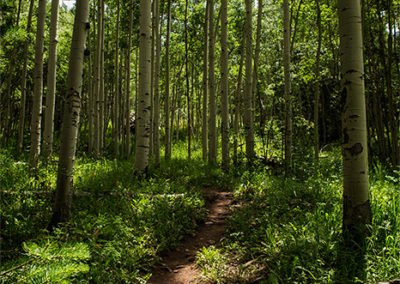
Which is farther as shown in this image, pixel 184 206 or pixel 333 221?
pixel 184 206

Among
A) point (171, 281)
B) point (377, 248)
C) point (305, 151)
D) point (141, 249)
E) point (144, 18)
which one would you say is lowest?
point (171, 281)

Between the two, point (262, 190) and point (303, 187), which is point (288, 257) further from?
point (262, 190)

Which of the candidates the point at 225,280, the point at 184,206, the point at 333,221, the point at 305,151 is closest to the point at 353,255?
the point at 333,221

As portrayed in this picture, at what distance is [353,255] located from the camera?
2.84 meters

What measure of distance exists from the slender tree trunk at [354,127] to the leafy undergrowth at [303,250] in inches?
8.8

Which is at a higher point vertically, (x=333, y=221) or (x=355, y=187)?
(x=355, y=187)

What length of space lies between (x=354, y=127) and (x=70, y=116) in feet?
11.5

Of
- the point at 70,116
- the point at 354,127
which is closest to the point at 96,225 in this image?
the point at 70,116

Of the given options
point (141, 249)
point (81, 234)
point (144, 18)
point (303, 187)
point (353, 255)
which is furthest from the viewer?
point (144, 18)

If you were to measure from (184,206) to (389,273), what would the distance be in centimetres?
327

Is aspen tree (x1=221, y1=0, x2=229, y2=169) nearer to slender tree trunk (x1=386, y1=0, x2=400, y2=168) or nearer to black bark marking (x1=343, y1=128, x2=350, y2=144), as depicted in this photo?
slender tree trunk (x1=386, y1=0, x2=400, y2=168)

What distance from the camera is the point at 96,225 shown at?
12.1 ft

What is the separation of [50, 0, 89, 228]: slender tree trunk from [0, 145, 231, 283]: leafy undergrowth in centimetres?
33

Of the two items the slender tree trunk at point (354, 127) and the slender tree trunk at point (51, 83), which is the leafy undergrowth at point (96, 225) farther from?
the slender tree trunk at point (354, 127)
